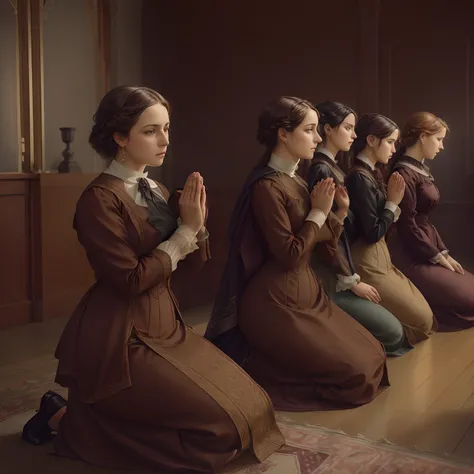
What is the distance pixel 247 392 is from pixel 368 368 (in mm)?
880

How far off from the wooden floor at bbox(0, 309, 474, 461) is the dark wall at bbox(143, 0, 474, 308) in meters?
1.82

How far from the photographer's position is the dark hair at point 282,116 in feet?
11.0

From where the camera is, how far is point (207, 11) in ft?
20.7

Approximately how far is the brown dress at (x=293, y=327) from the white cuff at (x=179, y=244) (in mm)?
739

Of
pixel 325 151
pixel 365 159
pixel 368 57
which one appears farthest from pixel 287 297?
pixel 368 57

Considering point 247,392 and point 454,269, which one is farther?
point 454,269

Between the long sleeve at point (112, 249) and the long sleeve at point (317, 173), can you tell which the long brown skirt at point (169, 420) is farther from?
the long sleeve at point (317, 173)

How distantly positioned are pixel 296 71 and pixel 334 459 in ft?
13.3

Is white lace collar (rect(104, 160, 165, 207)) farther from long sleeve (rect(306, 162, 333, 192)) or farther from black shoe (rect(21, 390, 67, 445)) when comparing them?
long sleeve (rect(306, 162, 333, 192))

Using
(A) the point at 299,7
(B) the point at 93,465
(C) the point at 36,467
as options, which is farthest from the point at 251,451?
(A) the point at 299,7

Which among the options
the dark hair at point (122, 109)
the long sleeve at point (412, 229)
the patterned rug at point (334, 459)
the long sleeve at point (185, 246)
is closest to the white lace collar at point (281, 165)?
the long sleeve at point (185, 246)

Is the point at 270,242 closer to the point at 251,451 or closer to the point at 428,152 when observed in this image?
the point at 251,451

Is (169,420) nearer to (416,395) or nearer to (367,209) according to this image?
(416,395)

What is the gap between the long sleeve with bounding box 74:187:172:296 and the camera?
8.17ft
